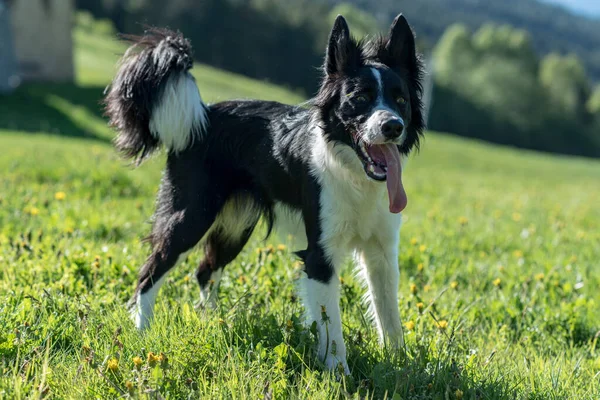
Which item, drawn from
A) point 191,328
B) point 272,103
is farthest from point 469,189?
point 191,328

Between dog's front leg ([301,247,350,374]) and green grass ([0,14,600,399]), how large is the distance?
113mm

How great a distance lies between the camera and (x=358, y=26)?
59.2 meters

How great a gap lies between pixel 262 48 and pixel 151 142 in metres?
54.0

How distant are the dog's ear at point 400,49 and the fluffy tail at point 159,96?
1.32 metres

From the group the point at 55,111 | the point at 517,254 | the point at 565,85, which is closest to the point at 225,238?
the point at 517,254

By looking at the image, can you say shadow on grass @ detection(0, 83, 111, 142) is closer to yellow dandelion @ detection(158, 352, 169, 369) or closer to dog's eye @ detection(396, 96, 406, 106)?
dog's eye @ detection(396, 96, 406, 106)

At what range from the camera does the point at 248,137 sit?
14.1ft

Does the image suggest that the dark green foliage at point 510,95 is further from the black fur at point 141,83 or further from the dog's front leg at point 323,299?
the dog's front leg at point 323,299

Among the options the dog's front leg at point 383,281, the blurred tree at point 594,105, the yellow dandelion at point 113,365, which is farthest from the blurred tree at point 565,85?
the yellow dandelion at point 113,365

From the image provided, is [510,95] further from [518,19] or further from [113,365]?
[518,19]

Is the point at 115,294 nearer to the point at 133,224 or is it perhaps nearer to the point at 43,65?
the point at 133,224

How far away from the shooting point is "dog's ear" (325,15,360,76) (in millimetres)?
3742

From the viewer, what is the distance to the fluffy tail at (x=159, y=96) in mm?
4320

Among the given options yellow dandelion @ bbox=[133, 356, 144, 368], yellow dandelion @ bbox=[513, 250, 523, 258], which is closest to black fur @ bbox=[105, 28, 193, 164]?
yellow dandelion @ bbox=[133, 356, 144, 368]
